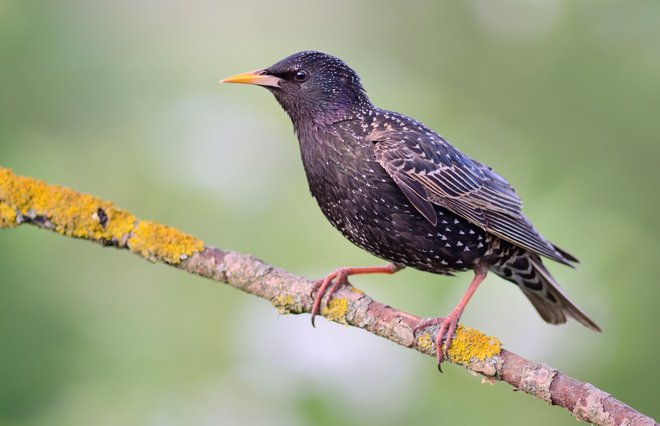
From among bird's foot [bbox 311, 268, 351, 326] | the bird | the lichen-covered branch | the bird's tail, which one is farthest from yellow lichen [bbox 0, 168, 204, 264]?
the bird's tail

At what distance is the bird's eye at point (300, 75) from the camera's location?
469cm

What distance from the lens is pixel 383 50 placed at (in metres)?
6.23

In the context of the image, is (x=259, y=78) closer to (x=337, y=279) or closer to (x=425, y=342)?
(x=337, y=279)

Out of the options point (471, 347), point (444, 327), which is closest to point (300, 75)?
point (444, 327)

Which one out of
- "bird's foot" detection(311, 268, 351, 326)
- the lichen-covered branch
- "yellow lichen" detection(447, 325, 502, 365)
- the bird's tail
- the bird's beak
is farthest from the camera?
the bird's tail

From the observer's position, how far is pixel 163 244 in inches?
156

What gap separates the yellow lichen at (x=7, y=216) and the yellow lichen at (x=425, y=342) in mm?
1939

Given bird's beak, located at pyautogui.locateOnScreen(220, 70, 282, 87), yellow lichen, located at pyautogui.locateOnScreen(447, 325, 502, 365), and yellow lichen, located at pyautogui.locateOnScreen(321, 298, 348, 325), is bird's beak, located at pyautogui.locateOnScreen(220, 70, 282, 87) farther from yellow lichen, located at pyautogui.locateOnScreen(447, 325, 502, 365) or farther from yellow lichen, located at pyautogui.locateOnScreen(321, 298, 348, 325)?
yellow lichen, located at pyautogui.locateOnScreen(447, 325, 502, 365)

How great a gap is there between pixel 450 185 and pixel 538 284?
3.15ft

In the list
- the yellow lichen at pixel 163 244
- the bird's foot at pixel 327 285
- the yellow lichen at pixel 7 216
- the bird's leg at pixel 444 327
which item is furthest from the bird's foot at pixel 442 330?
the yellow lichen at pixel 7 216

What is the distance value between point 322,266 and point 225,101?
1.57 metres

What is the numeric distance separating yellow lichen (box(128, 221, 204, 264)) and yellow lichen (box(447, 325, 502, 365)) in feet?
4.08

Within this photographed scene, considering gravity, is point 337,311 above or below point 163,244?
below

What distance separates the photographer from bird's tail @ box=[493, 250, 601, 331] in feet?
15.9
